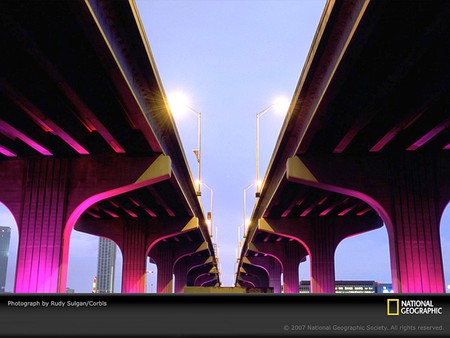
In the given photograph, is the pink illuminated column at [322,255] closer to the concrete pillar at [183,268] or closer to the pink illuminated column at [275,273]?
the pink illuminated column at [275,273]

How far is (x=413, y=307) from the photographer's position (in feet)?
11.7

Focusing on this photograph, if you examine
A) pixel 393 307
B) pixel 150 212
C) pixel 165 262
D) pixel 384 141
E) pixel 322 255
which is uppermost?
pixel 150 212

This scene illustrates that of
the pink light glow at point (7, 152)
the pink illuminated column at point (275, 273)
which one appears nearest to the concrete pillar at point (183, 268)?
the pink illuminated column at point (275, 273)

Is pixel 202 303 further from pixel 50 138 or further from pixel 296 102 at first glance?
pixel 50 138

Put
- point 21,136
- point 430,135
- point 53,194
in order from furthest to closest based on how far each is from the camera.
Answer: point 53,194, point 21,136, point 430,135

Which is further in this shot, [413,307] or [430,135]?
[430,135]

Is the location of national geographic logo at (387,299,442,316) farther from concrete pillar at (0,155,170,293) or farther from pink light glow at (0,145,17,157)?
pink light glow at (0,145,17,157)

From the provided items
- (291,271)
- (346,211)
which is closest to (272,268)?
(291,271)

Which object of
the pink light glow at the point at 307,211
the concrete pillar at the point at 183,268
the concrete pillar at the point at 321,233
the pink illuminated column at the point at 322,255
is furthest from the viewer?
the concrete pillar at the point at 183,268

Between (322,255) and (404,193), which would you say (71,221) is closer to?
(404,193)

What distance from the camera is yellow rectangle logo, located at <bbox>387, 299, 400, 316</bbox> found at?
11.6 ft

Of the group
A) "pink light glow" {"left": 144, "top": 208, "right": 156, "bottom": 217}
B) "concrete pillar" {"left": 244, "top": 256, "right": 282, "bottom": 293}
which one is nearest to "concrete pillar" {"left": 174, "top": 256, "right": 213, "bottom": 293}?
"concrete pillar" {"left": 244, "top": 256, "right": 282, "bottom": 293}

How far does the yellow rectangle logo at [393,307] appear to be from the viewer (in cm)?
353

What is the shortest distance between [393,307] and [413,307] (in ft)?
0.48
